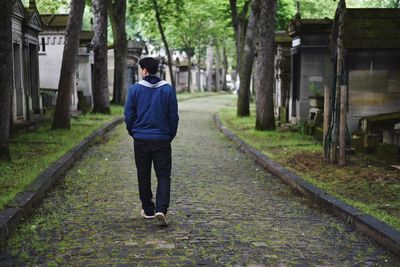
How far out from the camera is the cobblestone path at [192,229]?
5039 millimetres

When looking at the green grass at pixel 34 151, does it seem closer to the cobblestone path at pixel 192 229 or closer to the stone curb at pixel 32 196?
the stone curb at pixel 32 196

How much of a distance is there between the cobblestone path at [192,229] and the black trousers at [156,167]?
285mm

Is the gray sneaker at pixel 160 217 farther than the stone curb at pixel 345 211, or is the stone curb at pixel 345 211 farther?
the gray sneaker at pixel 160 217

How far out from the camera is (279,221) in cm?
652

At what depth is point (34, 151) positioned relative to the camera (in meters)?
11.1

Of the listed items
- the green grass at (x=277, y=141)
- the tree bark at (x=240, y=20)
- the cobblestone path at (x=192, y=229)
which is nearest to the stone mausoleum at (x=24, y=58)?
the green grass at (x=277, y=141)

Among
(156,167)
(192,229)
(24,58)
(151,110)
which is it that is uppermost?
(24,58)

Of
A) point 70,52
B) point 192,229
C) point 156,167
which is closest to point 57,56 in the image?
point 70,52

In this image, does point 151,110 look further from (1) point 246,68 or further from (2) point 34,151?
(1) point 246,68

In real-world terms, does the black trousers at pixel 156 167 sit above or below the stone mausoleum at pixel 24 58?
below

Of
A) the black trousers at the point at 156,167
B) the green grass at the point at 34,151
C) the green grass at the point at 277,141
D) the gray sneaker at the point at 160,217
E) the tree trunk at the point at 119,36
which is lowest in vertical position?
the green grass at the point at 277,141

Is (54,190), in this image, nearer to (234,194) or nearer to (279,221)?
(234,194)

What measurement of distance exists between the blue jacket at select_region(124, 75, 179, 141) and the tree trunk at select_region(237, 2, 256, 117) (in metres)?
14.1

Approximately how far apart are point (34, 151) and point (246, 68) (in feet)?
38.1
